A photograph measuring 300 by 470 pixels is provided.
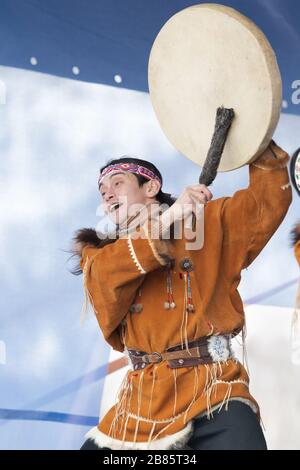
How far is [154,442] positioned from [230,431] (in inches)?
8.2

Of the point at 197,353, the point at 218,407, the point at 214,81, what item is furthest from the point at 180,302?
the point at 214,81

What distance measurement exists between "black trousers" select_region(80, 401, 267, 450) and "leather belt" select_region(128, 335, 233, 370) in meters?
0.14

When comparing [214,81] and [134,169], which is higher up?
[214,81]

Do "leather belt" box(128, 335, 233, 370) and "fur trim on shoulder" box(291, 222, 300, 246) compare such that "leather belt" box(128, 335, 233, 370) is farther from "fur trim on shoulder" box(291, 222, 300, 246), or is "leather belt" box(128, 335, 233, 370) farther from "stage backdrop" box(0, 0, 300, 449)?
"stage backdrop" box(0, 0, 300, 449)

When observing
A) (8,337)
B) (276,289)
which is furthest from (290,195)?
(8,337)

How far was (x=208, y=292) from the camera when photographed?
7.15 ft

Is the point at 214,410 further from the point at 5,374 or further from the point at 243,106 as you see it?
the point at 5,374

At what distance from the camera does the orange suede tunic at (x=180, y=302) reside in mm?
2102

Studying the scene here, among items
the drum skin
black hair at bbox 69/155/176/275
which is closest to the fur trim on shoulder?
black hair at bbox 69/155/176/275

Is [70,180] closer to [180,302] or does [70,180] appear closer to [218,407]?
[180,302]

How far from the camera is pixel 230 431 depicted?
6.75ft

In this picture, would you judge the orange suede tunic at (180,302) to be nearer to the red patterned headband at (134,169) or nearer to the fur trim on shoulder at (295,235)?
the red patterned headband at (134,169)

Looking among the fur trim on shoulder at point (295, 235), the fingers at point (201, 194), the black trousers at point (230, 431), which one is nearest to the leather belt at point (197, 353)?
the black trousers at point (230, 431)
